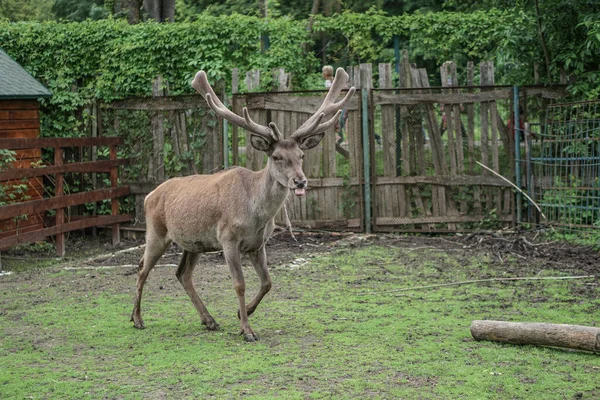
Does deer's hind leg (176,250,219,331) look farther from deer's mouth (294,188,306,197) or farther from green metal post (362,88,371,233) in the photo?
green metal post (362,88,371,233)

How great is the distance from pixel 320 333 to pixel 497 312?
1830 millimetres

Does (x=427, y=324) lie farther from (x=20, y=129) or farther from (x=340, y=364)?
(x=20, y=129)

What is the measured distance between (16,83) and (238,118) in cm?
659

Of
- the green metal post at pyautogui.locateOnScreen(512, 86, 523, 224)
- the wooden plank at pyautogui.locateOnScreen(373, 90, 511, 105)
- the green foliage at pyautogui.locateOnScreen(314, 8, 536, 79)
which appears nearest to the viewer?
the green metal post at pyautogui.locateOnScreen(512, 86, 523, 224)

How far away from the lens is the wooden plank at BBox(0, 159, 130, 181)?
11867 mm

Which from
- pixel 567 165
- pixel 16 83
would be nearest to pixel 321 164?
pixel 567 165

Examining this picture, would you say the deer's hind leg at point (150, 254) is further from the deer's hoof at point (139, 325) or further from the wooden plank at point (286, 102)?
the wooden plank at point (286, 102)

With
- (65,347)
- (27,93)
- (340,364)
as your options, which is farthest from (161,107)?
(340,364)

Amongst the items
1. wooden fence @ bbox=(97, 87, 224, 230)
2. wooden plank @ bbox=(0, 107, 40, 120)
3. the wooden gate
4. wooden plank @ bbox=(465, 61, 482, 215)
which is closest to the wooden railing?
wooden fence @ bbox=(97, 87, 224, 230)

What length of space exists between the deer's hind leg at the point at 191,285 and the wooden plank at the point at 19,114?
20.4ft

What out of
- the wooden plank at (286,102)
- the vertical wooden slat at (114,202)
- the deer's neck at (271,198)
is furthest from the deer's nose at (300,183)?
the vertical wooden slat at (114,202)

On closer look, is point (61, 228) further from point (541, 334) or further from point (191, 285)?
point (541, 334)

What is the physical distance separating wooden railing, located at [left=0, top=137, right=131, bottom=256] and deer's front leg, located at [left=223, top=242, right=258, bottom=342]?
479 centimetres

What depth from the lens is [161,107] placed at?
1403 cm
